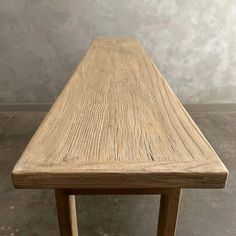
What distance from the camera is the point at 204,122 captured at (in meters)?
2.58

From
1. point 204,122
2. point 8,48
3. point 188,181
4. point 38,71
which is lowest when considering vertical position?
point 204,122

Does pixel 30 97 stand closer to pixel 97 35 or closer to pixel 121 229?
pixel 97 35

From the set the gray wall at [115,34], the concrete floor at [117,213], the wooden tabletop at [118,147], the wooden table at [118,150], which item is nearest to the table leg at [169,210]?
the wooden table at [118,150]

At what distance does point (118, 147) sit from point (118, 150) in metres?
0.01

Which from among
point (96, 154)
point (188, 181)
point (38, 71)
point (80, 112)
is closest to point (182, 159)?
point (188, 181)

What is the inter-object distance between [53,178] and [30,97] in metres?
2.35

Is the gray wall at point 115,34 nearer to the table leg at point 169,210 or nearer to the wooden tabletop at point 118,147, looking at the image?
the wooden tabletop at point 118,147

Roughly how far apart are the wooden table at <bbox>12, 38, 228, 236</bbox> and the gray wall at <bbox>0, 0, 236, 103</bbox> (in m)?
1.64

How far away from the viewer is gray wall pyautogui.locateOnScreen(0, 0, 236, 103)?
2.45m

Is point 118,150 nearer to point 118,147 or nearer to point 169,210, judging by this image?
point 118,147

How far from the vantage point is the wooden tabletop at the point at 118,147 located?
0.55 metres

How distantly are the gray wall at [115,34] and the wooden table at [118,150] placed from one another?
1635mm

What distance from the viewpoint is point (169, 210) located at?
0.81m

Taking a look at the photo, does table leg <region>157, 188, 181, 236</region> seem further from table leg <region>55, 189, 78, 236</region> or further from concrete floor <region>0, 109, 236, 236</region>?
concrete floor <region>0, 109, 236, 236</region>
